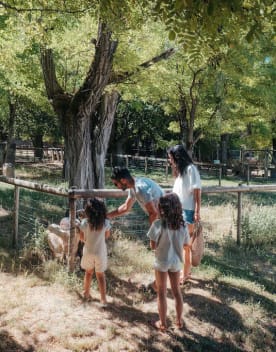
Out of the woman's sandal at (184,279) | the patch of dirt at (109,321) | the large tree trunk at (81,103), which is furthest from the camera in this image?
the large tree trunk at (81,103)

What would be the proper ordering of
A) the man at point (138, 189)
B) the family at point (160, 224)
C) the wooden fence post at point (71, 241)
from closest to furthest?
the family at point (160, 224), the man at point (138, 189), the wooden fence post at point (71, 241)

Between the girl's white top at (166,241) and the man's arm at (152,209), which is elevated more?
the man's arm at (152,209)

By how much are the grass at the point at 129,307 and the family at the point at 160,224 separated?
0.26 m

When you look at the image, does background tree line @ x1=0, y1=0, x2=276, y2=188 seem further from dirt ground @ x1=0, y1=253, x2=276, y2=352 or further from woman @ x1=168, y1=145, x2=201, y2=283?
dirt ground @ x1=0, y1=253, x2=276, y2=352

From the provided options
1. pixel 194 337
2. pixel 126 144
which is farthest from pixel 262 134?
pixel 194 337

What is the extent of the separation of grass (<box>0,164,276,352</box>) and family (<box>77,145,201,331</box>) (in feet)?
0.85

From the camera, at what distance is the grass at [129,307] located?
4066mm

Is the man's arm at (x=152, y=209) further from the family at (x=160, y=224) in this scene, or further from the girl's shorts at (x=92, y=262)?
the girl's shorts at (x=92, y=262)

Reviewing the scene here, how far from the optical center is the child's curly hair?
4.04m

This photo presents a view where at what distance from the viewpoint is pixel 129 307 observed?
486cm

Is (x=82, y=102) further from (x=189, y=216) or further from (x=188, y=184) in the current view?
(x=189, y=216)

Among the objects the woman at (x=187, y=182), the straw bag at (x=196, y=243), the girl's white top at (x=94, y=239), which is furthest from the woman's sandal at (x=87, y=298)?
the woman at (x=187, y=182)

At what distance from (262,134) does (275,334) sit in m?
24.2

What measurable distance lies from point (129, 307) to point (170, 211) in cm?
155
